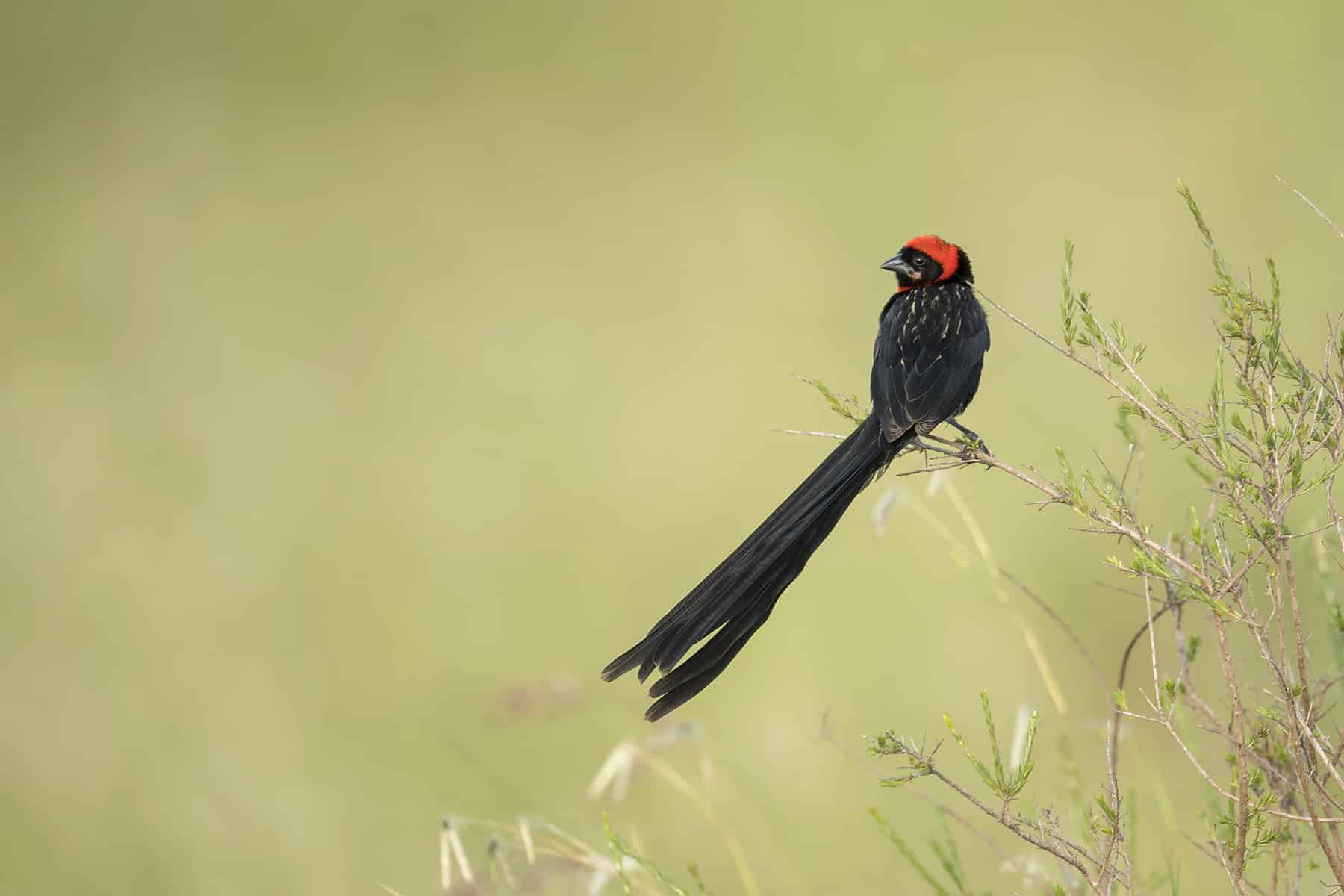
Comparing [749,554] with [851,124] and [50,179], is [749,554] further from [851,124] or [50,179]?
[50,179]

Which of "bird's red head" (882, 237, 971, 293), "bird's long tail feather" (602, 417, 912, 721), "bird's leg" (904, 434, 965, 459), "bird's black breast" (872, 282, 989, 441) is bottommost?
"bird's long tail feather" (602, 417, 912, 721)

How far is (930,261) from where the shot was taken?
94.7 inches

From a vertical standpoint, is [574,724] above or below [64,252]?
below

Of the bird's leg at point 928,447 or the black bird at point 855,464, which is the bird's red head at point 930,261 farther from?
the bird's leg at point 928,447

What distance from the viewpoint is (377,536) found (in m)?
4.25

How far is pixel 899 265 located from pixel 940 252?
92mm

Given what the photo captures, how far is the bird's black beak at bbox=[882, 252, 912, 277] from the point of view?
7.92 feet

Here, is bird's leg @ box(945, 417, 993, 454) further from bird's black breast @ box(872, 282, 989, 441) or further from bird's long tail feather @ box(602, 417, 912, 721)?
bird's long tail feather @ box(602, 417, 912, 721)

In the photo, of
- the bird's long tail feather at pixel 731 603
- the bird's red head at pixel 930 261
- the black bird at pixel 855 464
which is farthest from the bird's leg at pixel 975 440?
the bird's red head at pixel 930 261

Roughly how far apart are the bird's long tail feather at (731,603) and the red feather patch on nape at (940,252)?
3.14ft

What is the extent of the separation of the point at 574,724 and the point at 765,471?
1.20 meters

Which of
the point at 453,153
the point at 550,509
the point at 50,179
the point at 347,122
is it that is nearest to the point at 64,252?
the point at 50,179

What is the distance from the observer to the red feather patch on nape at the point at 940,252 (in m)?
2.41

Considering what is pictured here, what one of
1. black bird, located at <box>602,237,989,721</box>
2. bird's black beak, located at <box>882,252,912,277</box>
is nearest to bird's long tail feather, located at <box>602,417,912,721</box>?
black bird, located at <box>602,237,989,721</box>
